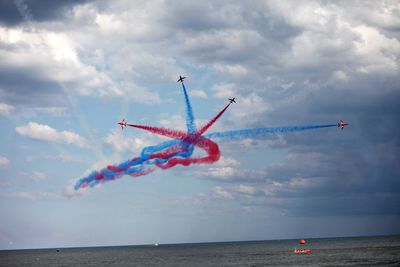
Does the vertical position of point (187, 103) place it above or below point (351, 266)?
above

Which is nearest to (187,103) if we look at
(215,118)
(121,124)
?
(215,118)

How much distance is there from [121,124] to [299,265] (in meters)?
89.4

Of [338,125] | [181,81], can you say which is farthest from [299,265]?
[181,81]

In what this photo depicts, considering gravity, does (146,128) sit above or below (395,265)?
above

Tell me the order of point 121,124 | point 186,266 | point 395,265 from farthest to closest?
point 186,266, point 395,265, point 121,124

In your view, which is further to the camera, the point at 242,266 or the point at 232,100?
the point at 242,266

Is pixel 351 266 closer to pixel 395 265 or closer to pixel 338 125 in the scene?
pixel 395 265

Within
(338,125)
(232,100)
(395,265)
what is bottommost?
(395,265)

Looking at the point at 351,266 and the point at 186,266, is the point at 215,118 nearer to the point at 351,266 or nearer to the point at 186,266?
the point at 351,266

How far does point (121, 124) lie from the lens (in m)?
129

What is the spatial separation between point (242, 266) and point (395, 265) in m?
54.6

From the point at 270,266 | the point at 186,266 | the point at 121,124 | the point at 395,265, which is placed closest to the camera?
the point at 121,124

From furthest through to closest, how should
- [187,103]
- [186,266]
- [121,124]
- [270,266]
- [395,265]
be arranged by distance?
[186,266]
[270,266]
[395,265]
[121,124]
[187,103]

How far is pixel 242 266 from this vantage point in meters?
186
